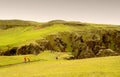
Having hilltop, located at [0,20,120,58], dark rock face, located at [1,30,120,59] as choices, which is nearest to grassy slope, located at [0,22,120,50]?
hilltop, located at [0,20,120,58]

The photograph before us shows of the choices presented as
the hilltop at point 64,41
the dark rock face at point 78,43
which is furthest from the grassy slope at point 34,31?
the dark rock face at point 78,43

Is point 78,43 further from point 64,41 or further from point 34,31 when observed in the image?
point 34,31

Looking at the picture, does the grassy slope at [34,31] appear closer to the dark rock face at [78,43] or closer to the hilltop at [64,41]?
the hilltop at [64,41]

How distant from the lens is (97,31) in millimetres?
A: 168750

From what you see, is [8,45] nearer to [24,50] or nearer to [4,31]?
[24,50]

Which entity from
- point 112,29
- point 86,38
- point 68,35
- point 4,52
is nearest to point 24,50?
point 4,52

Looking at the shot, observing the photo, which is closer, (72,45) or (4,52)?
(4,52)

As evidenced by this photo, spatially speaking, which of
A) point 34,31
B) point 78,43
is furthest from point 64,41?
point 34,31

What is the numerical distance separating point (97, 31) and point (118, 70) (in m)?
134

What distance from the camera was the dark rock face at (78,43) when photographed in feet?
396

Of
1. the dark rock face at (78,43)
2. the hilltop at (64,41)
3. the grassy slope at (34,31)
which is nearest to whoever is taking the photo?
the hilltop at (64,41)

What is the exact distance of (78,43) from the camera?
15250 centimetres

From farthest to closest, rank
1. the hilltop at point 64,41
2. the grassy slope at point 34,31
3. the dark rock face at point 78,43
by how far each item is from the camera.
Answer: the grassy slope at point 34,31
the dark rock face at point 78,43
the hilltop at point 64,41

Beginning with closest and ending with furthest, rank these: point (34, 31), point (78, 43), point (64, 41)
→ point (64, 41) → point (78, 43) → point (34, 31)
